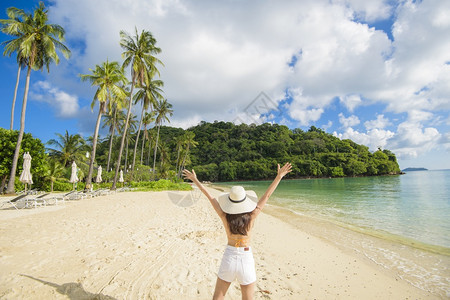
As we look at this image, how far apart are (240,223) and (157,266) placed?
281 cm

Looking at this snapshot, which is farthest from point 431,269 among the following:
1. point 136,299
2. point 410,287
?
point 136,299

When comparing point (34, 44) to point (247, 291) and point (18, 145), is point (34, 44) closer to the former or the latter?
point (18, 145)

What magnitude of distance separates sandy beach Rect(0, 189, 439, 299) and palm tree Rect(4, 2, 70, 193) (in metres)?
11.9

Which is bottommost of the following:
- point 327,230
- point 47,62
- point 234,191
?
point 327,230

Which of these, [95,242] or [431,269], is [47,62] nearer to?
[95,242]

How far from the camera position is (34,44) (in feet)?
50.5

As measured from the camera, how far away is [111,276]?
3533mm

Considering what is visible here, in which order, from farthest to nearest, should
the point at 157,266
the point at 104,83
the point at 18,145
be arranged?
1. the point at 104,83
2. the point at 18,145
3. the point at 157,266

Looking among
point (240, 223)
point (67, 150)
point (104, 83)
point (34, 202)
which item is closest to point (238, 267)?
point (240, 223)

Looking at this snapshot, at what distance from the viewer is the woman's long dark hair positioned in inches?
81.7

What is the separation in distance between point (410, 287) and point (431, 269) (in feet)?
5.34

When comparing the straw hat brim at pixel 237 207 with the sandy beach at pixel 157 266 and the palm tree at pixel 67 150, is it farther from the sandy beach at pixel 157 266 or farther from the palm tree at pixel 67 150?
the palm tree at pixel 67 150

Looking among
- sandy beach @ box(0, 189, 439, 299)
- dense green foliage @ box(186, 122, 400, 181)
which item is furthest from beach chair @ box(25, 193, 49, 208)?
dense green foliage @ box(186, 122, 400, 181)

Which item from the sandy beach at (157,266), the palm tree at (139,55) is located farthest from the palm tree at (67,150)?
the sandy beach at (157,266)
